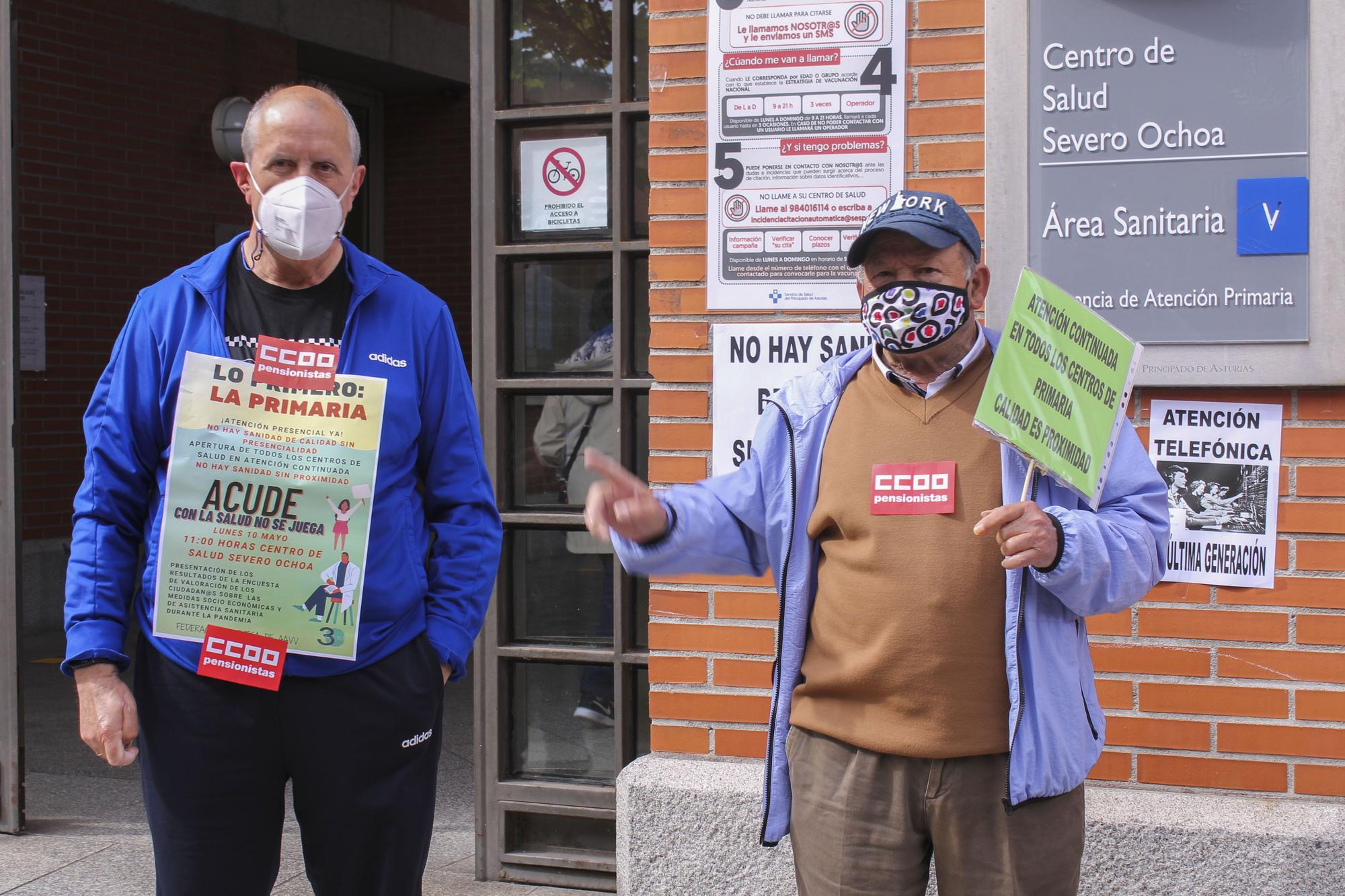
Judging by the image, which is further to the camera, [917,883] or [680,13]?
[680,13]

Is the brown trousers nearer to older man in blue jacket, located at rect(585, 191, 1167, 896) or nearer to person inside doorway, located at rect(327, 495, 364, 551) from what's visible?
older man in blue jacket, located at rect(585, 191, 1167, 896)

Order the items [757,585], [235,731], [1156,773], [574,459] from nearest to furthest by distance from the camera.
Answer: [235,731] < [1156,773] < [757,585] < [574,459]

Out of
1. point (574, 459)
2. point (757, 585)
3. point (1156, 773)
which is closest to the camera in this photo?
point (1156, 773)

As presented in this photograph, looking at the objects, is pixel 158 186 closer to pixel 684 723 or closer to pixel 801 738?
pixel 684 723

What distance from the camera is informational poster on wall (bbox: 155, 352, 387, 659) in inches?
97.7

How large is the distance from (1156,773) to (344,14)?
9.52m

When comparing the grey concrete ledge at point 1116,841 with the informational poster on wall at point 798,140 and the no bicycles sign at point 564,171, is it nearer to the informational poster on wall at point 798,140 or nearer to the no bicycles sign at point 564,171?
the informational poster on wall at point 798,140

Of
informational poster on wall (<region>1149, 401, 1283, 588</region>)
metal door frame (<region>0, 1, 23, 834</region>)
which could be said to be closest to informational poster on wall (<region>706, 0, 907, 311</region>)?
informational poster on wall (<region>1149, 401, 1283, 588</region>)

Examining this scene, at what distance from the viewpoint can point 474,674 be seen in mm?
4422

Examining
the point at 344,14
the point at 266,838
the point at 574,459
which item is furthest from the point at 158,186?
the point at 266,838

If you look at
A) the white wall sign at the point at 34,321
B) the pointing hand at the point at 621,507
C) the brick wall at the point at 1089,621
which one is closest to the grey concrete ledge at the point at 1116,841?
the brick wall at the point at 1089,621

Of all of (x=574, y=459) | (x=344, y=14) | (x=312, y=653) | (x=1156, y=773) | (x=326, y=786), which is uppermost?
(x=344, y=14)

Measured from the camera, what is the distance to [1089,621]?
361 centimetres

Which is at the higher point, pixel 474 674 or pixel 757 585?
pixel 757 585
